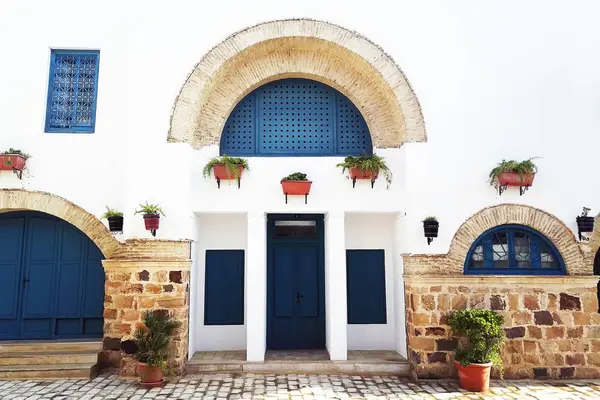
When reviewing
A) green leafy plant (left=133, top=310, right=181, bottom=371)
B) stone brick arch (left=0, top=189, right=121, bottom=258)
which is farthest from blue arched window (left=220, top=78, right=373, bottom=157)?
green leafy plant (left=133, top=310, right=181, bottom=371)

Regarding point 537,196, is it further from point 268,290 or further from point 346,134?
point 268,290

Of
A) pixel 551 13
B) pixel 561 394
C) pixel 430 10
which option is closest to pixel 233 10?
pixel 430 10

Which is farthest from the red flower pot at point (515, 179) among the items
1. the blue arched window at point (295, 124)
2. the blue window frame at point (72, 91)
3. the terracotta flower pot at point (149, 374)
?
the blue window frame at point (72, 91)

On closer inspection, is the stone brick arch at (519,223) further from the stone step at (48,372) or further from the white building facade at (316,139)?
the stone step at (48,372)

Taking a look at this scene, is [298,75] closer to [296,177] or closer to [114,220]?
[296,177]

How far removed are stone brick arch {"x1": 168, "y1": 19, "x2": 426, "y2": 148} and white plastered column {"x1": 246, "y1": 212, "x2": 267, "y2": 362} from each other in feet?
5.54

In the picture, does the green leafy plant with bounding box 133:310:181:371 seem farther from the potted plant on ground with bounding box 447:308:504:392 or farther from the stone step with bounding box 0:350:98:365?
the potted plant on ground with bounding box 447:308:504:392

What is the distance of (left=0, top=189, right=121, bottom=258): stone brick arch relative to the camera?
666 cm

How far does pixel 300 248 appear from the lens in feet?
24.5

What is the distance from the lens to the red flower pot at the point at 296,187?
6477 mm

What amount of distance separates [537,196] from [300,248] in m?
3.92

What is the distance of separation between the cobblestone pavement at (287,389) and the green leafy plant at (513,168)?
301cm

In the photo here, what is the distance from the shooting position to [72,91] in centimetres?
718

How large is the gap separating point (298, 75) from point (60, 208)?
4.48 metres
